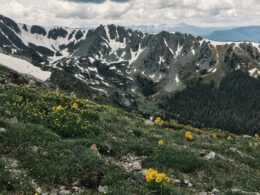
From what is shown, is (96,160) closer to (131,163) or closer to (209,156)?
(131,163)

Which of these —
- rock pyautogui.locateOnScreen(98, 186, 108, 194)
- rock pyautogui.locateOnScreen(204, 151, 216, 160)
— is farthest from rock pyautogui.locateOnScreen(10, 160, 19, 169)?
rock pyautogui.locateOnScreen(204, 151, 216, 160)

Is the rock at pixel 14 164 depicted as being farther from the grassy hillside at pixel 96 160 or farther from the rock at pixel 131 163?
the rock at pixel 131 163

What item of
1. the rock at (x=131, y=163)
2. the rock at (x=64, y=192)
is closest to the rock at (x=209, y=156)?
the rock at (x=131, y=163)

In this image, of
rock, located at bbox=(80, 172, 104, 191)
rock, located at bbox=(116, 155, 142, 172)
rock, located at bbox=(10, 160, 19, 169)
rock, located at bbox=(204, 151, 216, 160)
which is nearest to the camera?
rock, located at bbox=(80, 172, 104, 191)

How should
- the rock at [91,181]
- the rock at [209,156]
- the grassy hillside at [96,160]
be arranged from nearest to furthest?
the grassy hillside at [96,160] < the rock at [91,181] < the rock at [209,156]

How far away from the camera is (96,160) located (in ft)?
46.6

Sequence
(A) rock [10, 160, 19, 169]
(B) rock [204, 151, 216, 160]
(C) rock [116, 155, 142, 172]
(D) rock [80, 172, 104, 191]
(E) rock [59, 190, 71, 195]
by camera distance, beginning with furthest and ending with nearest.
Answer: (B) rock [204, 151, 216, 160], (C) rock [116, 155, 142, 172], (A) rock [10, 160, 19, 169], (D) rock [80, 172, 104, 191], (E) rock [59, 190, 71, 195]

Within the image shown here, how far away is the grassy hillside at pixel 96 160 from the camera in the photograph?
1209 cm

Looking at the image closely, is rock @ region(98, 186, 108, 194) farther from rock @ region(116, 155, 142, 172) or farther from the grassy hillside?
rock @ region(116, 155, 142, 172)

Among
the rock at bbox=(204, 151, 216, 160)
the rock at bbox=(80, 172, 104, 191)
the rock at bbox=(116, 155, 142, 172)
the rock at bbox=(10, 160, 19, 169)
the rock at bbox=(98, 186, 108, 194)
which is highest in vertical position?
the rock at bbox=(10, 160, 19, 169)

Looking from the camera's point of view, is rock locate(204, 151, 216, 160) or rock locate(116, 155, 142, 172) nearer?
rock locate(116, 155, 142, 172)

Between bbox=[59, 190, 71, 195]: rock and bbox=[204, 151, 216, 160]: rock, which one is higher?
bbox=[59, 190, 71, 195]: rock

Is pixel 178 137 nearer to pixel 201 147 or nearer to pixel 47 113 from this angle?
pixel 201 147

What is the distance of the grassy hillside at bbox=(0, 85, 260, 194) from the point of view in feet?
39.7
